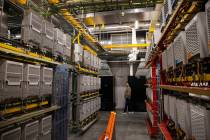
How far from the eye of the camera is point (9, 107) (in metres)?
2.30

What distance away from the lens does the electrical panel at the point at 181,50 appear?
1.93 meters

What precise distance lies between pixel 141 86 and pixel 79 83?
17.6 ft

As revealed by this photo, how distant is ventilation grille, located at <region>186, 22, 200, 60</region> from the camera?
1529mm

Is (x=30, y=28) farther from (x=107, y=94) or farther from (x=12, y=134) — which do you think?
(x=107, y=94)

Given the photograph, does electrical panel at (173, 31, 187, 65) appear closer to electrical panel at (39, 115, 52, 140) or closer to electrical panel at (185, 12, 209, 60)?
electrical panel at (185, 12, 209, 60)

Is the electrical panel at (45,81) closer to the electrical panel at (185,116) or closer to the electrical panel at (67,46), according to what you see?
the electrical panel at (67,46)

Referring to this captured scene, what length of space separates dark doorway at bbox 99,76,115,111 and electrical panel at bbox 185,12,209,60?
8.32 metres

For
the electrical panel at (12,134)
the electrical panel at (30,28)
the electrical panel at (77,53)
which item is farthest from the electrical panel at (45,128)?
the electrical panel at (77,53)

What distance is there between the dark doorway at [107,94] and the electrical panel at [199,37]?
8320 millimetres

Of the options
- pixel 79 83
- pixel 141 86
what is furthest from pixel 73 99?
pixel 141 86

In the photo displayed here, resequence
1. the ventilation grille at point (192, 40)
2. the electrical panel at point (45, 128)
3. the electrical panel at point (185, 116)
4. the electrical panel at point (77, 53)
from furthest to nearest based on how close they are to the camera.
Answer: the electrical panel at point (77, 53)
the electrical panel at point (45, 128)
the electrical panel at point (185, 116)
the ventilation grille at point (192, 40)

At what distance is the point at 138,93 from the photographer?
9617 mm

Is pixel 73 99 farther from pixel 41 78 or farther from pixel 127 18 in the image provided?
pixel 127 18

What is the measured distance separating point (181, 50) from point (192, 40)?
0.38 metres
